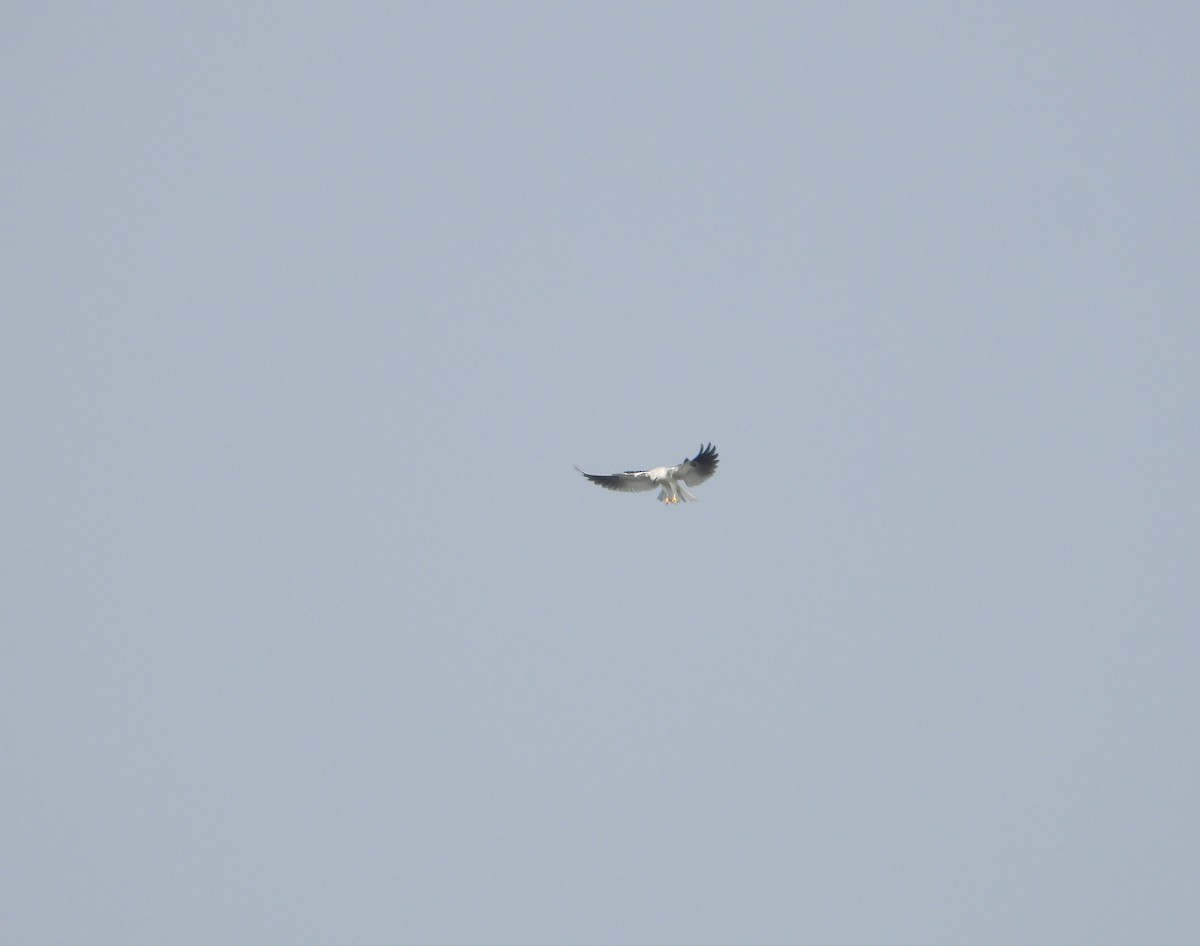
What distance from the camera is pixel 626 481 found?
77.3 meters

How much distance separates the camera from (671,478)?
75938 millimetres

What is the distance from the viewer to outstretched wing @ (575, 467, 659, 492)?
3019 inches

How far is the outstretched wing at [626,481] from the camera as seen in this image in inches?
3019

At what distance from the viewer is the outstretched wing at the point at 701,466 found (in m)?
75.2

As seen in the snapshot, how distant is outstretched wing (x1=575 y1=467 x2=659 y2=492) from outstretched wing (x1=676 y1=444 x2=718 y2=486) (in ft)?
4.45

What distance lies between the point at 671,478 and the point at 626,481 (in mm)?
1890

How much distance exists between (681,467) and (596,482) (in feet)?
11.9

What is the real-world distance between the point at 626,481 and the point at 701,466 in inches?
117

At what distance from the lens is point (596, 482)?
256 feet

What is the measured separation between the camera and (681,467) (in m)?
75.4

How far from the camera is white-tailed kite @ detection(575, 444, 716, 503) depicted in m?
75.3

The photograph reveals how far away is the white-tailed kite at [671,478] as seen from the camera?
247ft

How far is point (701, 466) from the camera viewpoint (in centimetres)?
7531

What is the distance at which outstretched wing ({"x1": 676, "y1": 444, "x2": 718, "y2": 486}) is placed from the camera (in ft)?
247
